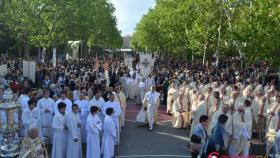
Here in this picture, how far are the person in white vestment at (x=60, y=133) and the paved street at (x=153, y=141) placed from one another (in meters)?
1.75

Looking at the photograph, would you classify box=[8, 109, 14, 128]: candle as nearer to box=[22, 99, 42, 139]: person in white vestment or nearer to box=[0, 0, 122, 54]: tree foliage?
box=[22, 99, 42, 139]: person in white vestment

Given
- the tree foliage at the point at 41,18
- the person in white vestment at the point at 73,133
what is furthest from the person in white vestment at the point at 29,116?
the tree foliage at the point at 41,18

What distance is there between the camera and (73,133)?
13078 mm

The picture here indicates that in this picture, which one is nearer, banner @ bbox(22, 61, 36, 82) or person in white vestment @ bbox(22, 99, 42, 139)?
person in white vestment @ bbox(22, 99, 42, 139)

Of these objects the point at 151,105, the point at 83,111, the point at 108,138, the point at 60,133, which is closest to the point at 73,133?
the point at 60,133

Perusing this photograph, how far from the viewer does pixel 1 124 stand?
8523 mm

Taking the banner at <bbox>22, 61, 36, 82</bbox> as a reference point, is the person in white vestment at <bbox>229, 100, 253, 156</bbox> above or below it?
below

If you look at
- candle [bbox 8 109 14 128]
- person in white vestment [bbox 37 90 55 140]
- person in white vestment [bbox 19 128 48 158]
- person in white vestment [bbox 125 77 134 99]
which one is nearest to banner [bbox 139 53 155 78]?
person in white vestment [bbox 125 77 134 99]

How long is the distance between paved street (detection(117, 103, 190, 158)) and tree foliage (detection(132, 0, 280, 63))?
19.9 feet

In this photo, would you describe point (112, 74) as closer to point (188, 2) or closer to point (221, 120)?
point (188, 2)

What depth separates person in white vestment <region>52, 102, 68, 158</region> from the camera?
1315 centimetres

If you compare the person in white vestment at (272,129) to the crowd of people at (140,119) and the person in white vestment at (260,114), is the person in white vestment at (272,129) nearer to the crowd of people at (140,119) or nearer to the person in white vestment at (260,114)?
the crowd of people at (140,119)

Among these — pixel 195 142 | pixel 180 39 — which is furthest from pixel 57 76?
pixel 180 39

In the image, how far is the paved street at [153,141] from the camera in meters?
14.5
